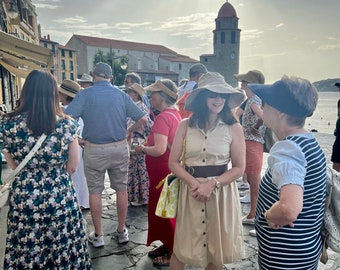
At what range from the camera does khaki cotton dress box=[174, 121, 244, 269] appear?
82.8 inches

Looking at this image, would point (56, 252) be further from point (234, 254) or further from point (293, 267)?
point (293, 267)

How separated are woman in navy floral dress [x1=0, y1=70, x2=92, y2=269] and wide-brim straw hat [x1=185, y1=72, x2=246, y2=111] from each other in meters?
0.95

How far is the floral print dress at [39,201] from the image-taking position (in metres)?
2.06

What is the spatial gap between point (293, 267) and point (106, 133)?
7.09 ft

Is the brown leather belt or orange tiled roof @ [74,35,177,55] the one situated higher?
orange tiled roof @ [74,35,177,55]

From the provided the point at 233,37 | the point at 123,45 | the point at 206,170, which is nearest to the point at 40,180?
the point at 206,170

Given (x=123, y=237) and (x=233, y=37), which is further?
(x=233, y=37)

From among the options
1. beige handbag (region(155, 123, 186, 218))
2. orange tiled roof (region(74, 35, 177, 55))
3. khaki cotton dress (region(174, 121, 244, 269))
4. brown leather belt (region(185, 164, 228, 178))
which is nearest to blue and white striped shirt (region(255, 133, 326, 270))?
khaki cotton dress (region(174, 121, 244, 269))

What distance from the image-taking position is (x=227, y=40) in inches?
2434

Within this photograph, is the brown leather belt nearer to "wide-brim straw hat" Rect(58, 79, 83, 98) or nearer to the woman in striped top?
the woman in striped top

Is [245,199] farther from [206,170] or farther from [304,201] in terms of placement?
[304,201]

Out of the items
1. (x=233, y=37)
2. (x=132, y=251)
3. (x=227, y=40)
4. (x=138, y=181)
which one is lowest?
(x=132, y=251)

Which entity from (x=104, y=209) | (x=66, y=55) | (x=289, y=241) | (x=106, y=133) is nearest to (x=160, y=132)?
(x=106, y=133)

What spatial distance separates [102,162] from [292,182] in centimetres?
221
